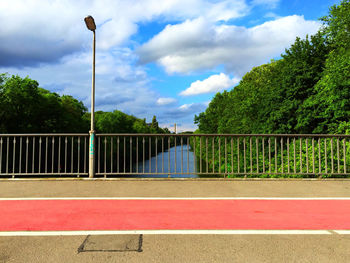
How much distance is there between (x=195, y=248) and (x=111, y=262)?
869 millimetres

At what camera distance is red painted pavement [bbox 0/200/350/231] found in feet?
11.5

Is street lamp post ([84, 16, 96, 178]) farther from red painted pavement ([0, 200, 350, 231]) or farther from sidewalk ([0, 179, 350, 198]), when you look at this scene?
red painted pavement ([0, 200, 350, 231])

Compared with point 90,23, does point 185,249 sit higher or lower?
lower

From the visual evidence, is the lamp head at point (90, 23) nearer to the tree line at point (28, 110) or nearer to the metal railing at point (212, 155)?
the metal railing at point (212, 155)

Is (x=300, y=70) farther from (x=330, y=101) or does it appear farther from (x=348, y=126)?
(x=348, y=126)

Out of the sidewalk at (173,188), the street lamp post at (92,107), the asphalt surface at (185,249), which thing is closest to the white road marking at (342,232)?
the asphalt surface at (185,249)

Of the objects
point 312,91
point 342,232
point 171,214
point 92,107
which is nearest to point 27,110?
point 92,107

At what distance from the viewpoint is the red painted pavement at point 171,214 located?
352cm

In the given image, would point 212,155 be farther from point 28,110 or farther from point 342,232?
point 28,110

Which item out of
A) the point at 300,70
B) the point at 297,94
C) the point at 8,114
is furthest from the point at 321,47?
the point at 8,114

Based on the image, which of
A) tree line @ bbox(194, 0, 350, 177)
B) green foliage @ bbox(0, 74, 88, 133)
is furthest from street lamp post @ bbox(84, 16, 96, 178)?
green foliage @ bbox(0, 74, 88, 133)

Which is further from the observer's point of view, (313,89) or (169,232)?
(313,89)

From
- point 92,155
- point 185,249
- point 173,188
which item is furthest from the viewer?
point 92,155

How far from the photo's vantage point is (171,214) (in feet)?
13.1
